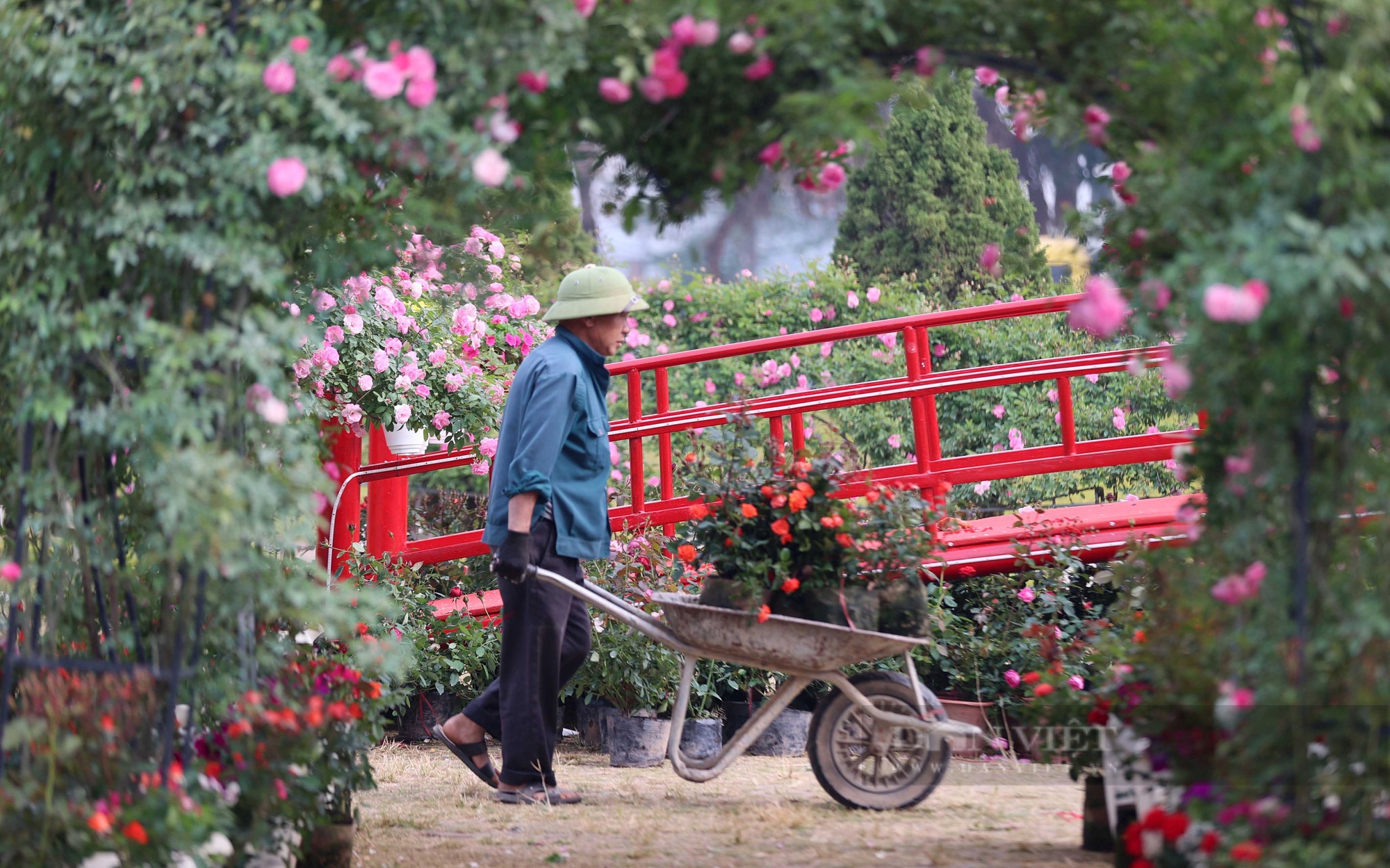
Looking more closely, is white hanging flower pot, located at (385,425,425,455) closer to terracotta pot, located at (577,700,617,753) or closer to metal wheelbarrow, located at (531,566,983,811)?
terracotta pot, located at (577,700,617,753)

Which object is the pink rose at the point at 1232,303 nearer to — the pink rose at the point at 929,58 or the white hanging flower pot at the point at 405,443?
the pink rose at the point at 929,58

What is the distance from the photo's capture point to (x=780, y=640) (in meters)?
3.70

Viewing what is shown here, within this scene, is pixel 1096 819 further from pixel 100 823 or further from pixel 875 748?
pixel 100 823

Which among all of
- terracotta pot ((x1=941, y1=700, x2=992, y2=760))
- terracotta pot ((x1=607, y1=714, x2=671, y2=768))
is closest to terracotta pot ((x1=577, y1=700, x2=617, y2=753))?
terracotta pot ((x1=607, y1=714, x2=671, y2=768))

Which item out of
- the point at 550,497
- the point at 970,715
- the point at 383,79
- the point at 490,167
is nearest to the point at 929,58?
the point at 490,167

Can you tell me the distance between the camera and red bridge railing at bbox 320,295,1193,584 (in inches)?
209

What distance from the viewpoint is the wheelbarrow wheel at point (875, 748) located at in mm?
3930

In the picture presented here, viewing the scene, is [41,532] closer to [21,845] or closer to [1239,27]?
[21,845]

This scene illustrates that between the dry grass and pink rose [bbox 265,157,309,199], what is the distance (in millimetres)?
1931

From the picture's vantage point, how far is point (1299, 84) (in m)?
2.01

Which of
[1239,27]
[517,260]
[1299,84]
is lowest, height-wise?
[1299,84]

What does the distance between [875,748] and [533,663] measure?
109 centimetres

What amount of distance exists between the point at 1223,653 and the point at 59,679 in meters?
2.26

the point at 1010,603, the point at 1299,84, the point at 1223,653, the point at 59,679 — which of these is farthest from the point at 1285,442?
the point at 1010,603
